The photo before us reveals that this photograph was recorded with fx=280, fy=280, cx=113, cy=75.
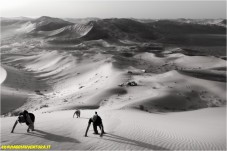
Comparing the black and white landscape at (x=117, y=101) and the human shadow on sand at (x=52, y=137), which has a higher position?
the human shadow on sand at (x=52, y=137)

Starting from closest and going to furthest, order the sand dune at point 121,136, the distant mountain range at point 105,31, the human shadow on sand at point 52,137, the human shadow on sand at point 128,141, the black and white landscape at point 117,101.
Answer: the sand dune at point 121,136 < the human shadow on sand at point 52,137 < the human shadow on sand at point 128,141 < the black and white landscape at point 117,101 < the distant mountain range at point 105,31

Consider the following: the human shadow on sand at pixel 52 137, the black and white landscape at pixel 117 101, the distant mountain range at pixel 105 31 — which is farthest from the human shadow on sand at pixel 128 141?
the distant mountain range at pixel 105 31

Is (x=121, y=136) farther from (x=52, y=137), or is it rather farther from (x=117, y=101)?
(x=117, y=101)

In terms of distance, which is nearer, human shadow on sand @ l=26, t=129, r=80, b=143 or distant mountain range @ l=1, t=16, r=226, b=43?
human shadow on sand @ l=26, t=129, r=80, b=143

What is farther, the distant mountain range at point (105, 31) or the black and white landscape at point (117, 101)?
the distant mountain range at point (105, 31)

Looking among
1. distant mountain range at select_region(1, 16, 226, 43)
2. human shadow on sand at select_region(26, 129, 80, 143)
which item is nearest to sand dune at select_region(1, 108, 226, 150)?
human shadow on sand at select_region(26, 129, 80, 143)

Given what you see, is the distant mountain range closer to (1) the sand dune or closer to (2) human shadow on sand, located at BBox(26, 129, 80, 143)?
(1) the sand dune

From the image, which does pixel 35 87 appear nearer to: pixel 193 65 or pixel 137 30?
pixel 193 65

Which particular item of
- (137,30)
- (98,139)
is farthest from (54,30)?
(98,139)

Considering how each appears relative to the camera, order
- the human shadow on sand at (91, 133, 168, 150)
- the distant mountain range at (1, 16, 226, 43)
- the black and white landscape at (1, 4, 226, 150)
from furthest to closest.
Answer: the distant mountain range at (1, 16, 226, 43)
the black and white landscape at (1, 4, 226, 150)
the human shadow on sand at (91, 133, 168, 150)

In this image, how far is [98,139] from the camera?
360 inches

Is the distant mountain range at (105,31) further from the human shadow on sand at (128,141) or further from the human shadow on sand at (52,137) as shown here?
the human shadow on sand at (128,141)

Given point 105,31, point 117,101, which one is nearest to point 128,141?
point 117,101

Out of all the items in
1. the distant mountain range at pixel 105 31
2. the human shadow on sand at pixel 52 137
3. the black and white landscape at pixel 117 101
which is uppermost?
the distant mountain range at pixel 105 31
